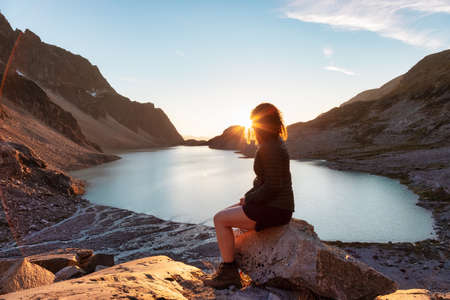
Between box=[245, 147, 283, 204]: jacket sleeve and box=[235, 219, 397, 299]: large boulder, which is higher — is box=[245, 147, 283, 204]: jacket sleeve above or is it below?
above

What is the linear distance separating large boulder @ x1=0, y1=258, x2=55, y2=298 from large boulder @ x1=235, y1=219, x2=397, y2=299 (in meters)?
4.65

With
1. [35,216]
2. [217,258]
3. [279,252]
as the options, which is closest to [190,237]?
[217,258]

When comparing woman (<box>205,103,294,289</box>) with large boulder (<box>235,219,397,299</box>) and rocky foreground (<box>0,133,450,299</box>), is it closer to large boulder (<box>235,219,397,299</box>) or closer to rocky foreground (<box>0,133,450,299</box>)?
large boulder (<box>235,219,397,299</box>)

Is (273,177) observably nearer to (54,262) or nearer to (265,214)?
(265,214)

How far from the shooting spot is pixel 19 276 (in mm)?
5660

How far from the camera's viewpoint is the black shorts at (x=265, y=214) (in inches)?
→ 188

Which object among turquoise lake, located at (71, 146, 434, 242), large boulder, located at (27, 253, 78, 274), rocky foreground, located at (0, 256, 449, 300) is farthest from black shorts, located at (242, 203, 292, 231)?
turquoise lake, located at (71, 146, 434, 242)

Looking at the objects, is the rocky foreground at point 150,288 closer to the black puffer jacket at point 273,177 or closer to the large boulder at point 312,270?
the large boulder at point 312,270

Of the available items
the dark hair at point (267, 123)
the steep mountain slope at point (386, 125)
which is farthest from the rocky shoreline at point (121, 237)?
the steep mountain slope at point (386, 125)

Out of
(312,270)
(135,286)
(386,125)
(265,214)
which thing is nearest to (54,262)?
(135,286)

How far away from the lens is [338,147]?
79500 mm

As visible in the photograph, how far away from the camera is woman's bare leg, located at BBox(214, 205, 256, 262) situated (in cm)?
491

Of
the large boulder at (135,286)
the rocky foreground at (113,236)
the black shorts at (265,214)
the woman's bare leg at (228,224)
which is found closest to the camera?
the large boulder at (135,286)

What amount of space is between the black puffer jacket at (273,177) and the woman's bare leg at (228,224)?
0.36 m
